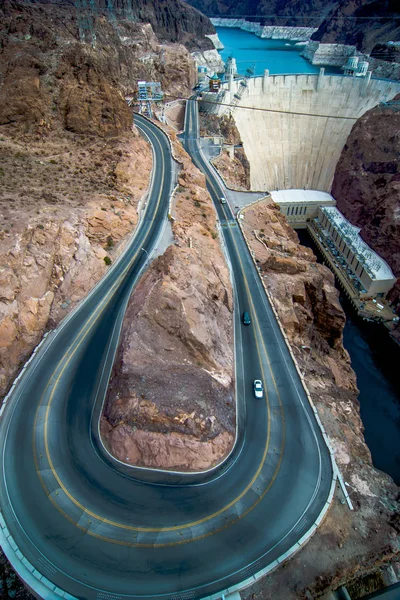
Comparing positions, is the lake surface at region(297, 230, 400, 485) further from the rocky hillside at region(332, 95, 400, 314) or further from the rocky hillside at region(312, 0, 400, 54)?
the rocky hillside at region(312, 0, 400, 54)

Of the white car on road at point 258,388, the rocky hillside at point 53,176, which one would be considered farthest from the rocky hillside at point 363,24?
the white car on road at point 258,388

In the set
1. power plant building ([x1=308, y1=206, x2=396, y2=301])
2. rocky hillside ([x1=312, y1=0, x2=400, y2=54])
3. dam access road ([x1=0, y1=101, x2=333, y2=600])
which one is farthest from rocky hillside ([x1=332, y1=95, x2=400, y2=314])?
rocky hillside ([x1=312, y1=0, x2=400, y2=54])

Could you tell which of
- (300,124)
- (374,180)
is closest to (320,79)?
(300,124)

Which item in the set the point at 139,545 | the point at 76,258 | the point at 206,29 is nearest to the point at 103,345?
the point at 76,258

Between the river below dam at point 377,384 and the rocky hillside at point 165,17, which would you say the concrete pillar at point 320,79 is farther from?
the river below dam at point 377,384

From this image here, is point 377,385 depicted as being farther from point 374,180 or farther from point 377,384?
point 374,180
